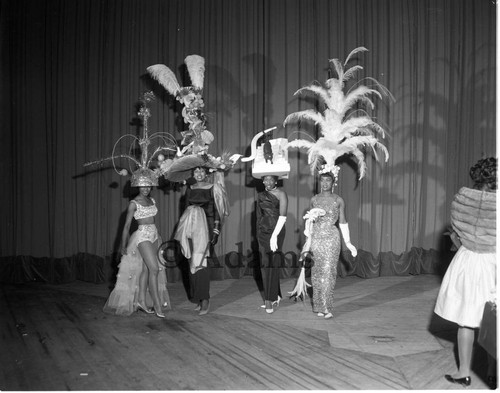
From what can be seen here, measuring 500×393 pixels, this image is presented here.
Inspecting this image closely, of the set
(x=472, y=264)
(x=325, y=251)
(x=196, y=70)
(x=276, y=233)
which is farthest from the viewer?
(x=196, y=70)

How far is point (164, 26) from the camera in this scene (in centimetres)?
718

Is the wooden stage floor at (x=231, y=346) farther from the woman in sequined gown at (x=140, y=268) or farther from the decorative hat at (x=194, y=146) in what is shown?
the decorative hat at (x=194, y=146)

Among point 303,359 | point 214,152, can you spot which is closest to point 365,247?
point 214,152

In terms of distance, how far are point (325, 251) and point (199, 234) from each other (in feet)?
4.35

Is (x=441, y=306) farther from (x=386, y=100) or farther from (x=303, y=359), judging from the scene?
(x=386, y=100)

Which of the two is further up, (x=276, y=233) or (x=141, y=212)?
(x=141, y=212)

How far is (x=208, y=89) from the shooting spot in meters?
7.17

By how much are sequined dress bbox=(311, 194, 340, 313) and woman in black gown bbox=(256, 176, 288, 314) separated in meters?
0.40

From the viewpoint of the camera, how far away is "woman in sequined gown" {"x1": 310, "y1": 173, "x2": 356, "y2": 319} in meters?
5.11

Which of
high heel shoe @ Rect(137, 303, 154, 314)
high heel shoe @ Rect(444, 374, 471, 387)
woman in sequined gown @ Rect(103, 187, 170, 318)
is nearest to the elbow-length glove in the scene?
woman in sequined gown @ Rect(103, 187, 170, 318)

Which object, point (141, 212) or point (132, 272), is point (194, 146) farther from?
point (132, 272)

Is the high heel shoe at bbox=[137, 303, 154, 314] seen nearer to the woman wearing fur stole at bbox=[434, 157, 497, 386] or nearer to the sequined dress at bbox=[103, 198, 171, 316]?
the sequined dress at bbox=[103, 198, 171, 316]

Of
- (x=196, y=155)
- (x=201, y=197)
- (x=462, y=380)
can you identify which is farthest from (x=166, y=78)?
(x=462, y=380)

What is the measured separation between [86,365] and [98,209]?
3.65 m
